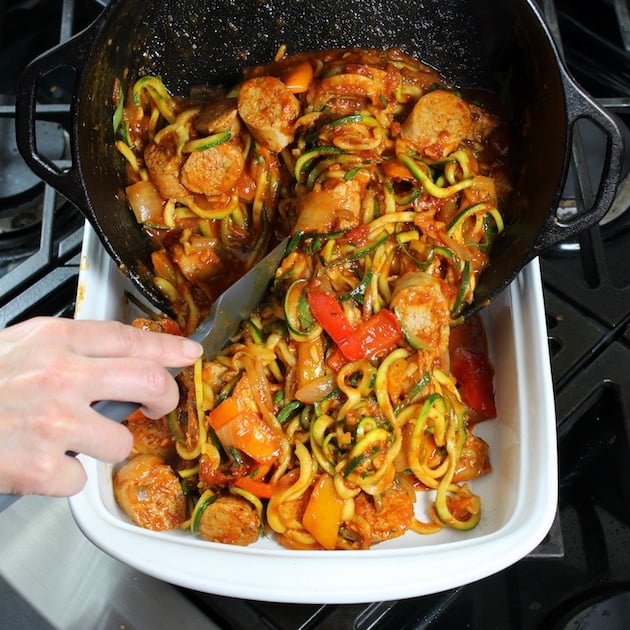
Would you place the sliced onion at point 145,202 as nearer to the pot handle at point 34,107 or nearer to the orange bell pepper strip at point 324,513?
the pot handle at point 34,107

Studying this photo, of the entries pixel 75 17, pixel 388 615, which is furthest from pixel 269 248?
pixel 75 17

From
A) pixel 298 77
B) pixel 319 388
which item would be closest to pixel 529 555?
pixel 319 388

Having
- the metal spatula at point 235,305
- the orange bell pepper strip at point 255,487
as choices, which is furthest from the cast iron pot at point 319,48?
the orange bell pepper strip at point 255,487

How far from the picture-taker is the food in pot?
1941 millimetres

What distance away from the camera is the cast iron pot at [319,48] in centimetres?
187

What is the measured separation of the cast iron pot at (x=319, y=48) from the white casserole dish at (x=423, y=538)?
18 centimetres

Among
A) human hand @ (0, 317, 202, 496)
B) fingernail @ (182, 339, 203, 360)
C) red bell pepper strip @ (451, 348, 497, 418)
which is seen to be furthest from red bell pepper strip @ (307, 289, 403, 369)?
human hand @ (0, 317, 202, 496)

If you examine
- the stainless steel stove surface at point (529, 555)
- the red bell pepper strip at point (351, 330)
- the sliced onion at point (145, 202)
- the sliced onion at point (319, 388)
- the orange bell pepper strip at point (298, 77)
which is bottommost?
the stainless steel stove surface at point (529, 555)

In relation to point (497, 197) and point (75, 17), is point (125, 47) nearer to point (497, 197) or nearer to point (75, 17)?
point (75, 17)

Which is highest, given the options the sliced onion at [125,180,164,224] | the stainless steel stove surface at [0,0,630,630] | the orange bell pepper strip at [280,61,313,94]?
the orange bell pepper strip at [280,61,313,94]

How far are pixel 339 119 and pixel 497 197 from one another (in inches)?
20.1

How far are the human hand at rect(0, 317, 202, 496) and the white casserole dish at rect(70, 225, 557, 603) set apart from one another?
421 millimetres

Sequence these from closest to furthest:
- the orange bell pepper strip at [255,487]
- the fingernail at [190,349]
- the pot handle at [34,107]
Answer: the fingernail at [190,349] → the pot handle at [34,107] → the orange bell pepper strip at [255,487]

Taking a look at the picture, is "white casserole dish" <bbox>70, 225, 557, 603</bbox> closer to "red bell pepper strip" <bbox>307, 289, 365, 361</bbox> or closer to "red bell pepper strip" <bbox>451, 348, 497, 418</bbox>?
"red bell pepper strip" <bbox>451, 348, 497, 418</bbox>
